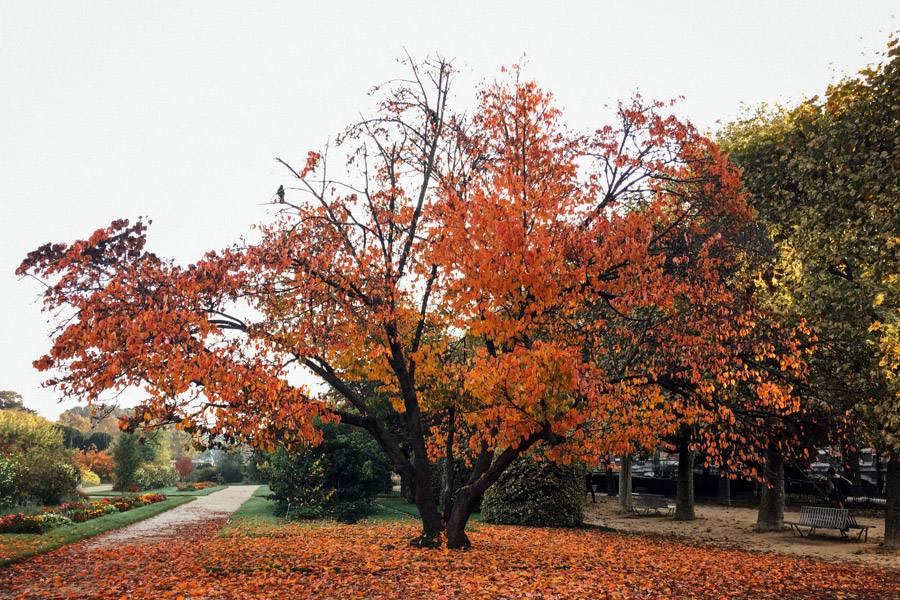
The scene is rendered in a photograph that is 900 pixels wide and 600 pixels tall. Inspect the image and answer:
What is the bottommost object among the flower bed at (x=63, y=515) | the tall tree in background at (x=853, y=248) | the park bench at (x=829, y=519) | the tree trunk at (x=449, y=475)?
the flower bed at (x=63, y=515)

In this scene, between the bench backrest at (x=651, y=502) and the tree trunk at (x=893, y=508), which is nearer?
the tree trunk at (x=893, y=508)

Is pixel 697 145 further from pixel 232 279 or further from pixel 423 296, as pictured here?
pixel 232 279

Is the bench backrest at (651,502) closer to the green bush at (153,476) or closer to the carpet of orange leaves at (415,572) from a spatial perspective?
the carpet of orange leaves at (415,572)

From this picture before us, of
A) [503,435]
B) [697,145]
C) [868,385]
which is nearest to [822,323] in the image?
[868,385]

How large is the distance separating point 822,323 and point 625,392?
267 inches

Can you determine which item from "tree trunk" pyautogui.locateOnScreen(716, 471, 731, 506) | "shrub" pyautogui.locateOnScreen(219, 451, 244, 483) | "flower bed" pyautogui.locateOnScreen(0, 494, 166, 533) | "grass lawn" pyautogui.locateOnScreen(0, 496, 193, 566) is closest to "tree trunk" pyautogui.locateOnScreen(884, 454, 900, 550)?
"tree trunk" pyautogui.locateOnScreen(716, 471, 731, 506)

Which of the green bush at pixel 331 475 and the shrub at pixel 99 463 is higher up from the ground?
the green bush at pixel 331 475

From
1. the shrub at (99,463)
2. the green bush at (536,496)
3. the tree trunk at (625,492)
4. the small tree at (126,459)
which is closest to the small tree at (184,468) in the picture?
the shrub at (99,463)

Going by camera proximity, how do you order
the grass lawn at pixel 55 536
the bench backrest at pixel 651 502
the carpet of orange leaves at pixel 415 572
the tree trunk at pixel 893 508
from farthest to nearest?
the bench backrest at pixel 651 502
the tree trunk at pixel 893 508
the grass lawn at pixel 55 536
the carpet of orange leaves at pixel 415 572

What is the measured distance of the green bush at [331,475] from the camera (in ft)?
56.3

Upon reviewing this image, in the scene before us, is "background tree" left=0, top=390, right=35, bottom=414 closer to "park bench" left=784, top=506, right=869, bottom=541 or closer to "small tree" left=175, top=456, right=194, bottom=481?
"small tree" left=175, top=456, right=194, bottom=481

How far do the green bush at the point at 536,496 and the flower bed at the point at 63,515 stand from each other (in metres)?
11.1

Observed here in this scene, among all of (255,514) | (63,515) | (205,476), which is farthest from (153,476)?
(63,515)

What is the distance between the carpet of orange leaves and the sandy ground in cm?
175
